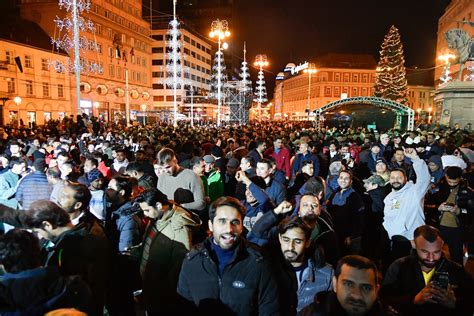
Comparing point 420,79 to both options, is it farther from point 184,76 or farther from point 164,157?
point 164,157

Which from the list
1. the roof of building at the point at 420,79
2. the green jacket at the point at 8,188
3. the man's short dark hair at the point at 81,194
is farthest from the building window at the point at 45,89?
the roof of building at the point at 420,79

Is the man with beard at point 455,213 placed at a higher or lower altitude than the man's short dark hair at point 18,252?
lower

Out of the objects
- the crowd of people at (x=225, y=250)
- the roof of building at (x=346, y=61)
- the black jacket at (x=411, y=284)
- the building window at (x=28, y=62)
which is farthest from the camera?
the roof of building at (x=346, y=61)

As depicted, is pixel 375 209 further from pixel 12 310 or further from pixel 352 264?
pixel 12 310

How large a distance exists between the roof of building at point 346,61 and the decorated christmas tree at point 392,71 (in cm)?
4650

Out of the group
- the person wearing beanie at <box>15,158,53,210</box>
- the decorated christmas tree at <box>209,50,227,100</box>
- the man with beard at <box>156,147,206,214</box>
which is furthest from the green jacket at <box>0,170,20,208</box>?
the decorated christmas tree at <box>209,50,227,100</box>

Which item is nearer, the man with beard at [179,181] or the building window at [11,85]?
the man with beard at [179,181]

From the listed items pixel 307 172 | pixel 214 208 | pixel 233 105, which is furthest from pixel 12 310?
pixel 233 105

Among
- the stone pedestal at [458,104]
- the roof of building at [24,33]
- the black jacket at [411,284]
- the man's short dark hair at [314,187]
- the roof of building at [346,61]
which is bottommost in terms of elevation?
the black jacket at [411,284]

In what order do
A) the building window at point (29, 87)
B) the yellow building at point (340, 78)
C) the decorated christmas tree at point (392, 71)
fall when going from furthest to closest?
the yellow building at point (340, 78) → the decorated christmas tree at point (392, 71) → the building window at point (29, 87)

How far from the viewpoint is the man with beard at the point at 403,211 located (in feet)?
16.8

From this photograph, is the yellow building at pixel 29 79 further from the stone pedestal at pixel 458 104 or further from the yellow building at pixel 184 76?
the stone pedestal at pixel 458 104

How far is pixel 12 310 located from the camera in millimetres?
2293

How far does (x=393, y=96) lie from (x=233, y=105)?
99.8ft
